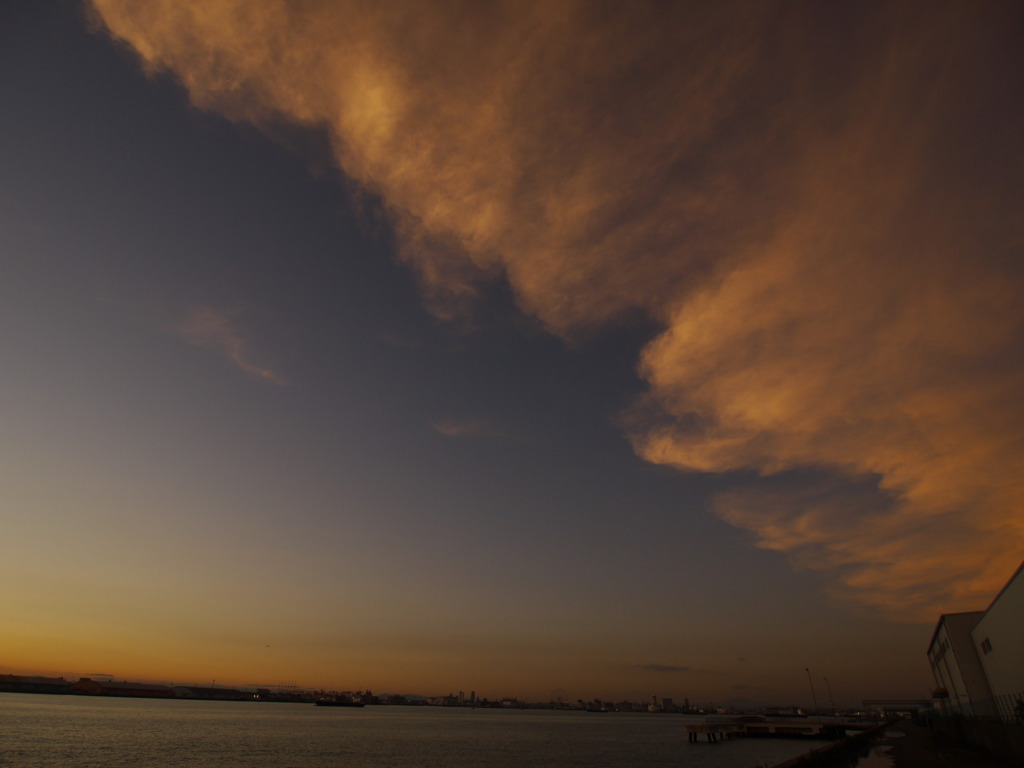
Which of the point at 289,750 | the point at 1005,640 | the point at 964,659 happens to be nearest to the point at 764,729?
the point at 964,659

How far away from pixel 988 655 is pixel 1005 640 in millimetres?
11000

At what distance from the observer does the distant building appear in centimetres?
3903

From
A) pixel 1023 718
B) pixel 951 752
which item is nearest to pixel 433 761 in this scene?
pixel 951 752

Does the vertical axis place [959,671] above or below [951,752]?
above

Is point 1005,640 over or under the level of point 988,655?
over

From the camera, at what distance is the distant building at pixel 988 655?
39.0m

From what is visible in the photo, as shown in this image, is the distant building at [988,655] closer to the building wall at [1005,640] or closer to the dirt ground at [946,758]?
the building wall at [1005,640]

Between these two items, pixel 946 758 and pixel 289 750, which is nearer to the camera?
pixel 946 758

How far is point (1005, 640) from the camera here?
42.9 meters

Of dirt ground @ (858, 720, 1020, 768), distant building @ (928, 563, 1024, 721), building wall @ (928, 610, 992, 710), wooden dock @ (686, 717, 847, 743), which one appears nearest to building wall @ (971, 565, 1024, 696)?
distant building @ (928, 563, 1024, 721)

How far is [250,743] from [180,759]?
2175 cm

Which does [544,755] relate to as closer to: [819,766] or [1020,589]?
[819,766]

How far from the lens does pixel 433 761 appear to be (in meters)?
66.2

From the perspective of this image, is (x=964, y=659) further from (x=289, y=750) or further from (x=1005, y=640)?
(x=289, y=750)
